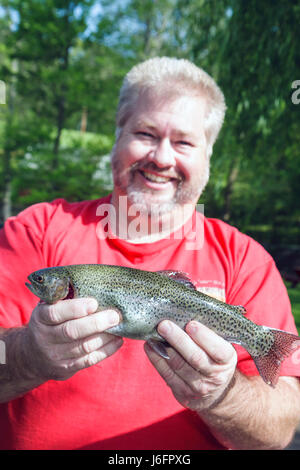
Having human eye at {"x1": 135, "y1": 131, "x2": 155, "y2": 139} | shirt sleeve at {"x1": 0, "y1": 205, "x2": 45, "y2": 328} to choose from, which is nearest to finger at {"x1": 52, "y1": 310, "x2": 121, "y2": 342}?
shirt sleeve at {"x1": 0, "y1": 205, "x2": 45, "y2": 328}

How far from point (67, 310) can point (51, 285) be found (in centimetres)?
23

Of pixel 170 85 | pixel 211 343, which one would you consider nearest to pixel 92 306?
pixel 211 343

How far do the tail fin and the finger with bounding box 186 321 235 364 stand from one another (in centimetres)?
26

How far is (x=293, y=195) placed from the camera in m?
22.5

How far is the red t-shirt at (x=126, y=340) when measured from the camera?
2.48m

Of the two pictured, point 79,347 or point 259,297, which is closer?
point 79,347

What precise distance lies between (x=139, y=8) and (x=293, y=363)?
2023 centimetres

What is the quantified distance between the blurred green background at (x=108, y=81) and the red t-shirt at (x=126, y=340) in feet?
21.0

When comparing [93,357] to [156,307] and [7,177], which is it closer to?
[156,307]

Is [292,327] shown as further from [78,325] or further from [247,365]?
[78,325]

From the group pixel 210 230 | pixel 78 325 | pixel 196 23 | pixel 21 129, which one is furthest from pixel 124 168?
pixel 21 129

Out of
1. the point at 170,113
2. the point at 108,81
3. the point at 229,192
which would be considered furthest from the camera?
the point at 229,192

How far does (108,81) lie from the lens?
14047mm

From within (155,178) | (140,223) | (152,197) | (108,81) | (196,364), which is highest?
(108,81)
